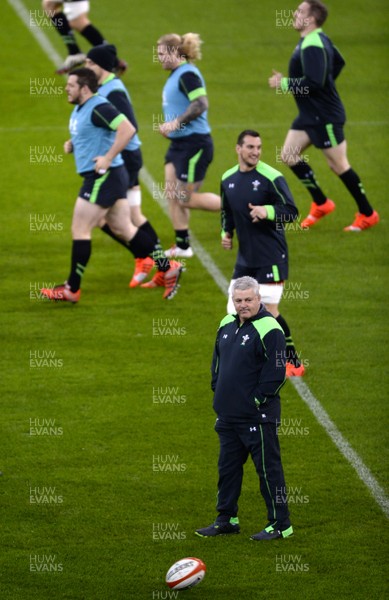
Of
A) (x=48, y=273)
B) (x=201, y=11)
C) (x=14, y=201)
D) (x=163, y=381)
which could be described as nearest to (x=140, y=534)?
(x=163, y=381)

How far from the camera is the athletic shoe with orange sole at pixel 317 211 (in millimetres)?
17297

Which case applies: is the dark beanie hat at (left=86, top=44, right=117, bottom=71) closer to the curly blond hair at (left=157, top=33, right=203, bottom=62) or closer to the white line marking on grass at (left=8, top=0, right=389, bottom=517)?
the curly blond hair at (left=157, top=33, right=203, bottom=62)

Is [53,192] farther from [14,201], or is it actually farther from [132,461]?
[132,461]

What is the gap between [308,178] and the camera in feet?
55.7

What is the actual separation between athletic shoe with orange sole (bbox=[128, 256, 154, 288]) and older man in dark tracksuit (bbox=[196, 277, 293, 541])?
5.72 metres

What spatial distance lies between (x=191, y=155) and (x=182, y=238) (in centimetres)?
99

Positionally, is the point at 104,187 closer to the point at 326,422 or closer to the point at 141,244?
the point at 141,244

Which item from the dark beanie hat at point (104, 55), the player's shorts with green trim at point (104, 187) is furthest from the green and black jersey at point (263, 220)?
the dark beanie hat at point (104, 55)

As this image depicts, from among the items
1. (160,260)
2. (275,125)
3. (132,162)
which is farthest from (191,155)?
(275,125)

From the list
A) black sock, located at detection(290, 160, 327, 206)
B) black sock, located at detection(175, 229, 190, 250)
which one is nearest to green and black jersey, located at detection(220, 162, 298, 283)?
black sock, located at detection(175, 229, 190, 250)

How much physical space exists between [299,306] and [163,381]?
2564 millimetres

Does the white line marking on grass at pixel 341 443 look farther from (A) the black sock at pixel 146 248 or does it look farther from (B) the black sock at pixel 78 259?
(B) the black sock at pixel 78 259

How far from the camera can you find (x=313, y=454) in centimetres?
1120

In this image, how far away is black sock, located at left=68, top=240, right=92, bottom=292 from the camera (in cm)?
1468
